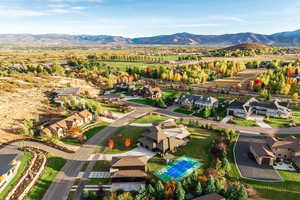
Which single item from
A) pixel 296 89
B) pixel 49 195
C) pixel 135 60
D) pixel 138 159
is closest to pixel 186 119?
pixel 138 159

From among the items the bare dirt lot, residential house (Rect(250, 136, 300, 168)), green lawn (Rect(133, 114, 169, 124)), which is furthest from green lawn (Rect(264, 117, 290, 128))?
the bare dirt lot

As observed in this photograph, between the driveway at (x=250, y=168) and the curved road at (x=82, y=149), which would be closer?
the curved road at (x=82, y=149)

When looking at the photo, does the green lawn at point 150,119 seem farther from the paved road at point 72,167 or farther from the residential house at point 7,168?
the residential house at point 7,168

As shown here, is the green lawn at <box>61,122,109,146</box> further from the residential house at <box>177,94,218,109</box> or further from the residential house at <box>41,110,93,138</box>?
the residential house at <box>177,94,218,109</box>

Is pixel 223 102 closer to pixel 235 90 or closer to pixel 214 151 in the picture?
pixel 235 90

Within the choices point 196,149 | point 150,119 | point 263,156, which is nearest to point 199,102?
point 150,119

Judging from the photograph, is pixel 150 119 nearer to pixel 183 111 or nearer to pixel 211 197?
pixel 183 111

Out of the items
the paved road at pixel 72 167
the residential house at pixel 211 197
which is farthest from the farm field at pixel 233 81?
the residential house at pixel 211 197
